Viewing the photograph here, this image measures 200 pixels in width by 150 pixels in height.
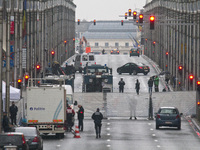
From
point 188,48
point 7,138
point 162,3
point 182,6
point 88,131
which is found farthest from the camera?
point 162,3

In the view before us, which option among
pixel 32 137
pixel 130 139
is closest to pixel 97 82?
pixel 130 139

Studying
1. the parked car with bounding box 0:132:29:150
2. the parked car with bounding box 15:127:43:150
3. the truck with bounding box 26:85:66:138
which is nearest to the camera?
the parked car with bounding box 0:132:29:150

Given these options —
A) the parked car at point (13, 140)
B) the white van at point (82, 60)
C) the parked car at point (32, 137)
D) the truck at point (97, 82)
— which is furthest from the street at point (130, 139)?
the white van at point (82, 60)

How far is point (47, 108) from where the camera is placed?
132 ft

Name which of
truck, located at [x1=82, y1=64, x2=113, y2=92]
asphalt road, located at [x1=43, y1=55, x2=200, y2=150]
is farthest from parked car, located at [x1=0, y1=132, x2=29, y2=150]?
truck, located at [x1=82, y1=64, x2=113, y2=92]

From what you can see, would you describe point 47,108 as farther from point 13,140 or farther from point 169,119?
point 13,140

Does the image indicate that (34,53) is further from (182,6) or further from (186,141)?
(186,141)

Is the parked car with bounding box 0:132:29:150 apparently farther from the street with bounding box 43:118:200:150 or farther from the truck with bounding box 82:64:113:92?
the truck with bounding box 82:64:113:92

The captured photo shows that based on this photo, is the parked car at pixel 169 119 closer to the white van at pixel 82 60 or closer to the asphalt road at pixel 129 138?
the asphalt road at pixel 129 138

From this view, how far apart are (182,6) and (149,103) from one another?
3280cm

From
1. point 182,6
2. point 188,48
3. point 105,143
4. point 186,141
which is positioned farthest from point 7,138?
point 182,6

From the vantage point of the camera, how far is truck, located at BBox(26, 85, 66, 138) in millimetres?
40094

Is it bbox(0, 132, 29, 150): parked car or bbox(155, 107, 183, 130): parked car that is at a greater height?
bbox(0, 132, 29, 150): parked car

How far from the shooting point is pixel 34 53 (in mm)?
82688
